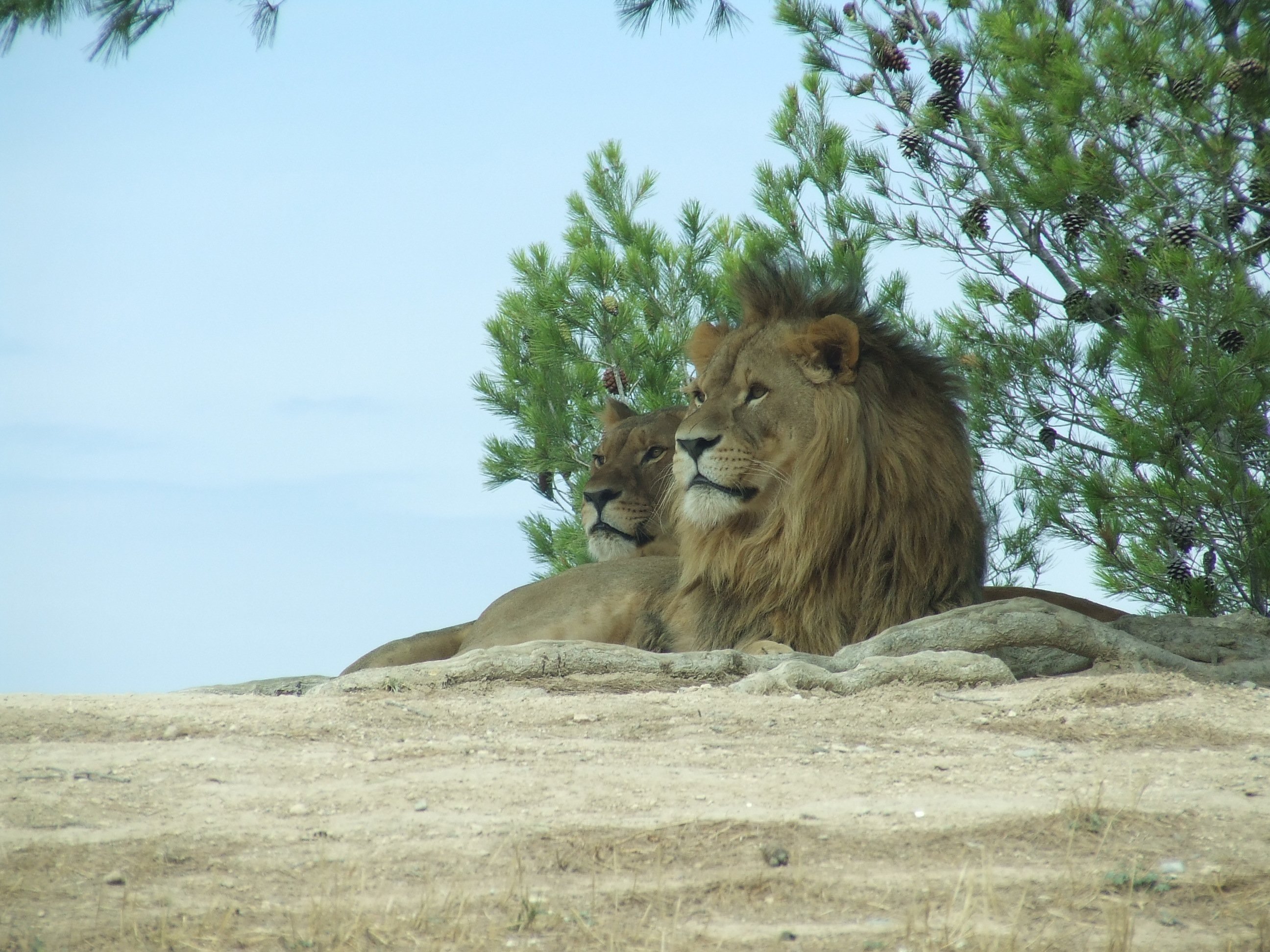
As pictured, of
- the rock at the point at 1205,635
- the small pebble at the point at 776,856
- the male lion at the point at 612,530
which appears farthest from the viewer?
the male lion at the point at 612,530

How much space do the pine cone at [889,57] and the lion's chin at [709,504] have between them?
5482mm

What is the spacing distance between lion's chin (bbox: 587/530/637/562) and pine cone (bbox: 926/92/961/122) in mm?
4505

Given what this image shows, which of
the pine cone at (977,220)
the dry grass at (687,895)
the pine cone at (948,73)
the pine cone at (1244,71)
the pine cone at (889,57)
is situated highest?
the pine cone at (889,57)

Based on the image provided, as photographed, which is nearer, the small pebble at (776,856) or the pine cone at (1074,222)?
the small pebble at (776,856)

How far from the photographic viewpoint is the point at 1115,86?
25.8 ft

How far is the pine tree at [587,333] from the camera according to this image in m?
10.6

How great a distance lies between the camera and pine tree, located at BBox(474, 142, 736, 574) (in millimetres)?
10594

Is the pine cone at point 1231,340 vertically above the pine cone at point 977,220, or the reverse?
the pine cone at point 977,220

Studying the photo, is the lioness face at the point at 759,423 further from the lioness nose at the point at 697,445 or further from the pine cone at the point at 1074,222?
the pine cone at the point at 1074,222

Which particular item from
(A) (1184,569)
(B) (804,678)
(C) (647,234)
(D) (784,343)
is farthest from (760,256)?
(C) (647,234)

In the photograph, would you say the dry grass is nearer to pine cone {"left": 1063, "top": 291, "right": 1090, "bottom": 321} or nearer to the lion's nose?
the lion's nose

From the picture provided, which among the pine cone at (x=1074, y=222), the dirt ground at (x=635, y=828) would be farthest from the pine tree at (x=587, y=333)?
the dirt ground at (x=635, y=828)

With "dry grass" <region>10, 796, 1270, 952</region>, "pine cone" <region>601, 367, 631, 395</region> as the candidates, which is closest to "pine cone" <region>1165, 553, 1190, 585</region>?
"pine cone" <region>601, 367, 631, 395</region>

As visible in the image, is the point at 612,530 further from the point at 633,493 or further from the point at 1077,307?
the point at 1077,307
